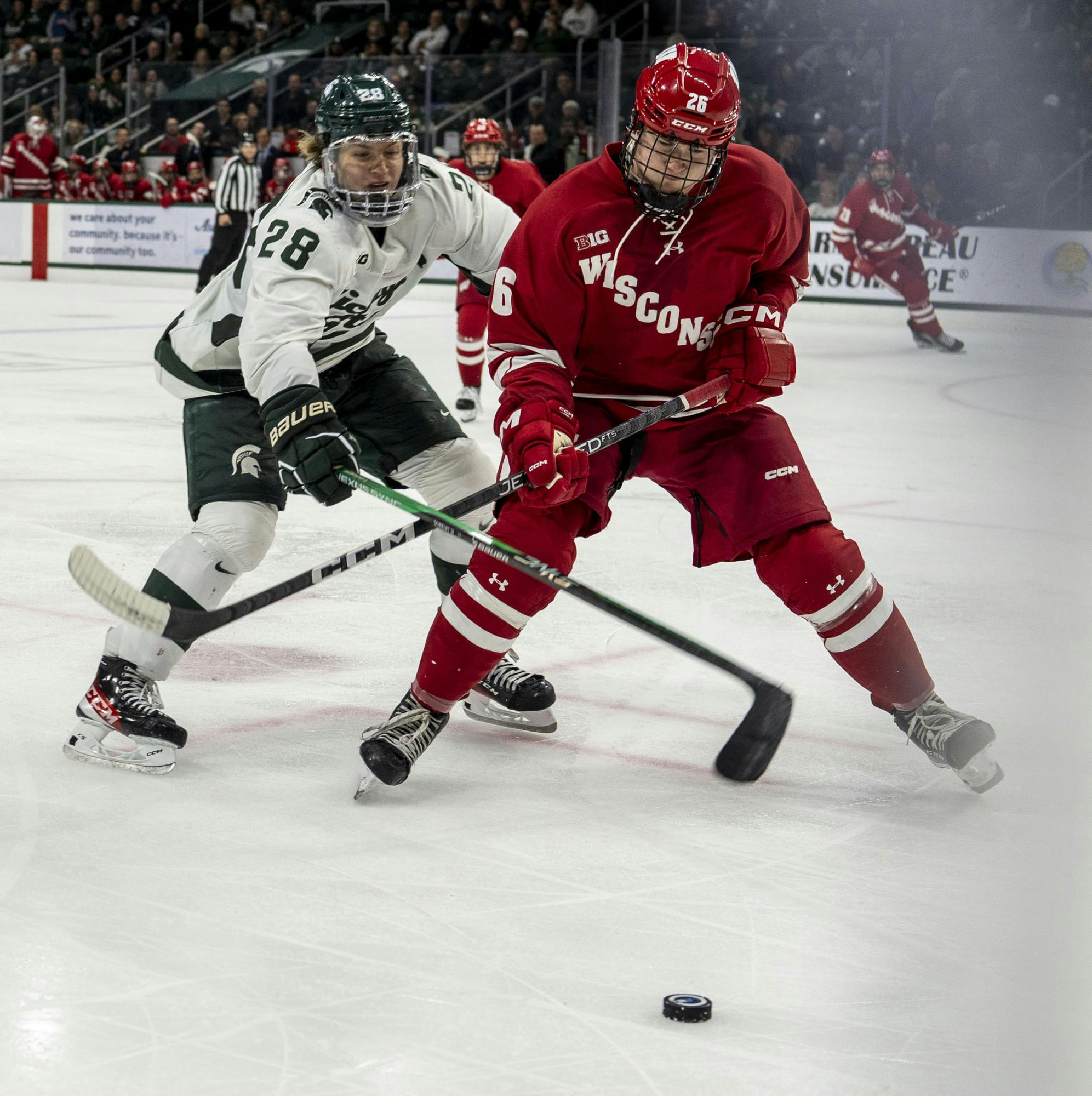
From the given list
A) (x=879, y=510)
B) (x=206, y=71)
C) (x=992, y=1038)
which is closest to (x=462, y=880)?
(x=992, y=1038)

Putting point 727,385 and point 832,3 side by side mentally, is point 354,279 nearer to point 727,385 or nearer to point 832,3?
point 727,385

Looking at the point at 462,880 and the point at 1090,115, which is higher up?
the point at 1090,115

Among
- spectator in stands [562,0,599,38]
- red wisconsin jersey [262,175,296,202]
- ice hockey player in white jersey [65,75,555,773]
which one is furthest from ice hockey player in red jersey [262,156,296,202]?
ice hockey player in white jersey [65,75,555,773]

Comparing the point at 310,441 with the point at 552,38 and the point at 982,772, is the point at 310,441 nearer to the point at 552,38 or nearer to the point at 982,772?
the point at 982,772

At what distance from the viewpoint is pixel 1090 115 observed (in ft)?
1.92

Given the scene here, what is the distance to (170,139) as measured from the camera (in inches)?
529

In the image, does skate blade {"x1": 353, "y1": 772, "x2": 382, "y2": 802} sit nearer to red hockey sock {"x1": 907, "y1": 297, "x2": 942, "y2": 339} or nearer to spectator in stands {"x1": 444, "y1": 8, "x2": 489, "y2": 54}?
red hockey sock {"x1": 907, "y1": 297, "x2": 942, "y2": 339}

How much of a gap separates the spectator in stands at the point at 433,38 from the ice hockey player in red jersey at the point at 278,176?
207 cm

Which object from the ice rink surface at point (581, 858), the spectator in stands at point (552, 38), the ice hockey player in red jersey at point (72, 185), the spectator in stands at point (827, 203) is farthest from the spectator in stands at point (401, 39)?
the ice rink surface at point (581, 858)

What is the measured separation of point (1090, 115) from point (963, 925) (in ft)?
4.01

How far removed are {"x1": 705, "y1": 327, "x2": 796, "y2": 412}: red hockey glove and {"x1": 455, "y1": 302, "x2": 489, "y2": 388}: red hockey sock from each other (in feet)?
12.2

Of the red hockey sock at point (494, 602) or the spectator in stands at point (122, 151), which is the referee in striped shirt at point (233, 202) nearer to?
the spectator in stands at point (122, 151)

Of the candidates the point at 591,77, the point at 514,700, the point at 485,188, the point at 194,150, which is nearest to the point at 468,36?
the point at 591,77

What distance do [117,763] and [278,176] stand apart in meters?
10.5
